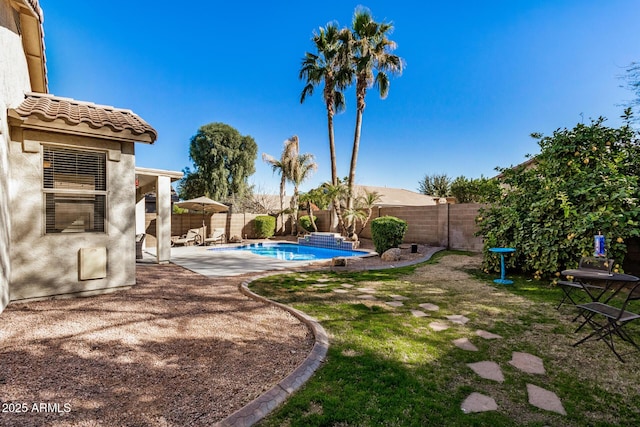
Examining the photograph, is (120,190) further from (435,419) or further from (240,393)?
(435,419)

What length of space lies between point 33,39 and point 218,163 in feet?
91.0

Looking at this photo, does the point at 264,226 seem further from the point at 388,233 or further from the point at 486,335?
the point at 486,335

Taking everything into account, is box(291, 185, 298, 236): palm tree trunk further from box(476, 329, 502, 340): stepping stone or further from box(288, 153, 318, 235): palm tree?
box(476, 329, 502, 340): stepping stone

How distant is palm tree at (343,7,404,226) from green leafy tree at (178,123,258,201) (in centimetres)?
2077

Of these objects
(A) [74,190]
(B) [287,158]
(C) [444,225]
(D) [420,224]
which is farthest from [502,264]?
(B) [287,158]

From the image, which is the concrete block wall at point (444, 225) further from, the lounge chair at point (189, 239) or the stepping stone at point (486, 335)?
the lounge chair at point (189, 239)

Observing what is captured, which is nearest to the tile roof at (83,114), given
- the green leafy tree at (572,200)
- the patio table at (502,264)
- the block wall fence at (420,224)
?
the patio table at (502,264)

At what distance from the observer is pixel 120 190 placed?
538 centimetres

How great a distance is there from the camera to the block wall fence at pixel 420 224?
12.2 metres

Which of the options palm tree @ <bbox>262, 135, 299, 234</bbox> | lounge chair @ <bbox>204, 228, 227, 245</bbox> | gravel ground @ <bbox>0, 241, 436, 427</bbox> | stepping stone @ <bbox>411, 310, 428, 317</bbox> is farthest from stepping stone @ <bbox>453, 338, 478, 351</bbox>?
palm tree @ <bbox>262, 135, 299, 234</bbox>

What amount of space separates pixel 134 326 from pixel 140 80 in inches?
685

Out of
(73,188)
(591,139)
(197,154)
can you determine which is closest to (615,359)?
(591,139)

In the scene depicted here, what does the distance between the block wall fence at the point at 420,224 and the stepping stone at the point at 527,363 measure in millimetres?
8714

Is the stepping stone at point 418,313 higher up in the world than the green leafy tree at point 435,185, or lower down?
lower down
